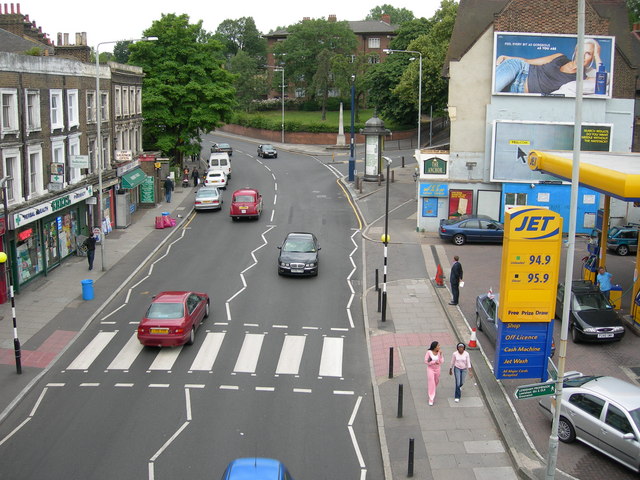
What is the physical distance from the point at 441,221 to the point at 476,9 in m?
19.9

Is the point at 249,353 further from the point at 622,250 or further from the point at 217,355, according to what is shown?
the point at 622,250

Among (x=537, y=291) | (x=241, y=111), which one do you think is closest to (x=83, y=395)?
(x=537, y=291)

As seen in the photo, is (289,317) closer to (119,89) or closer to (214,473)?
(214,473)

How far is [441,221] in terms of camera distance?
37.6 m

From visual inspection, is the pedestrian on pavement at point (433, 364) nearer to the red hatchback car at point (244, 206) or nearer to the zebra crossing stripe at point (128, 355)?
the zebra crossing stripe at point (128, 355)

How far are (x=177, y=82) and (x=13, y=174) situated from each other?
94.9ft

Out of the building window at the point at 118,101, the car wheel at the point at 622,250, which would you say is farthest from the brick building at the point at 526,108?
the building window at the point at 118,101

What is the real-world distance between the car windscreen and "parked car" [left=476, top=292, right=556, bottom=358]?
993cm

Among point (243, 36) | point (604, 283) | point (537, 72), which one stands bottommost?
point (604, 283)

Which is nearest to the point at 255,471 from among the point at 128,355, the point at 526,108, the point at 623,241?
the point at 128,355

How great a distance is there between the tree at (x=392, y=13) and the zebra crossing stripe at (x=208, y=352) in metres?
119

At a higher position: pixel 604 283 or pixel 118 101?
pixel 118 101

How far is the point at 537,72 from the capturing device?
125ft

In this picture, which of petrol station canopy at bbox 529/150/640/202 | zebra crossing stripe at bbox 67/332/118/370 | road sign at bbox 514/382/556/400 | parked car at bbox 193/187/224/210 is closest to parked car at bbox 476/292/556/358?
petrol station canopy at bbox 529/150/640/202
